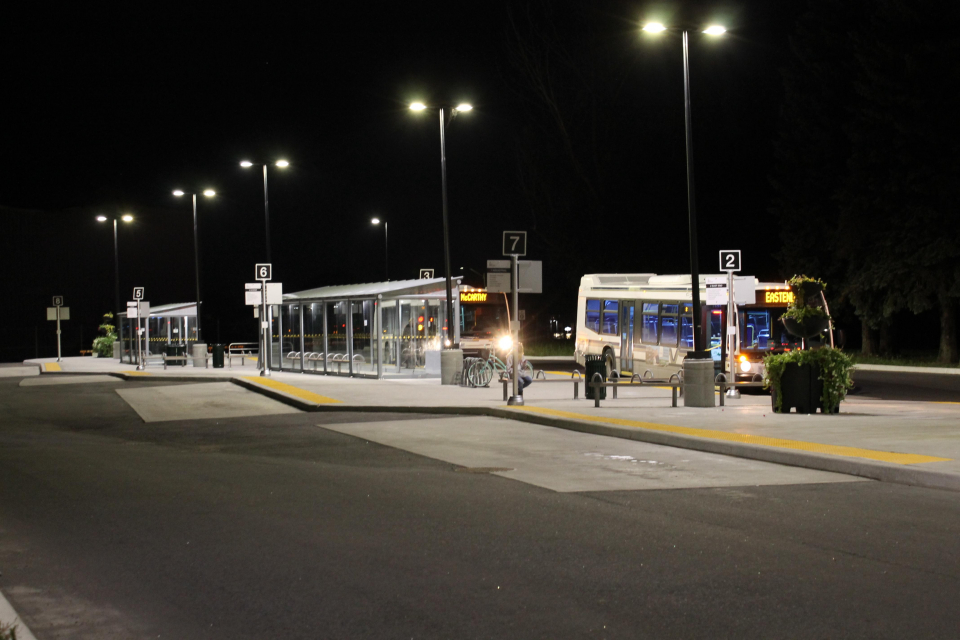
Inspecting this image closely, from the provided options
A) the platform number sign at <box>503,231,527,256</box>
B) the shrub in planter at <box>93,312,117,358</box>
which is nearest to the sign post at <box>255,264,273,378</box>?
the platform number sign at <box>503,231,527,256</box>

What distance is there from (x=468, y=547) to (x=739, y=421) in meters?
9.25

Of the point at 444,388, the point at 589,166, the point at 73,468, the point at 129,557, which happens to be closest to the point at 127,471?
the point at 73,468

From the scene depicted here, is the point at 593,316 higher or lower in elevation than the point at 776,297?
lower

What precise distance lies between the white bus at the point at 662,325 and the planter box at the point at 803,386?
254 inches

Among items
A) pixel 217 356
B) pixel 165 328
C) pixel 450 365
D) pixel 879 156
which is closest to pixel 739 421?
pixel 450 365

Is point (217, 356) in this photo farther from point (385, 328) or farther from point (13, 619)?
point (13, 619)

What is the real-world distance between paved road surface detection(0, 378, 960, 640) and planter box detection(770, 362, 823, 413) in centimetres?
448

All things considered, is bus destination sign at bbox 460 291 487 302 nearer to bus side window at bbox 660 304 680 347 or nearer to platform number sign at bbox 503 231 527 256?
bus side window at bbox 660 304 680 347

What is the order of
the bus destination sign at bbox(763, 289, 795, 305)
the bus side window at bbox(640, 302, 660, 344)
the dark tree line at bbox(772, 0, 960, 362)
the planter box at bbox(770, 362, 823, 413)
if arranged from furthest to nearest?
1. the dark tree line at bbox(772, 0, 960, 362)
2. the bus side window at bbox(640, 302, 660, 344)
3. the bus destination sign at bbox(763, 289, 795, 305)
4. the planter box at bbox(770, 362, 823, 413)

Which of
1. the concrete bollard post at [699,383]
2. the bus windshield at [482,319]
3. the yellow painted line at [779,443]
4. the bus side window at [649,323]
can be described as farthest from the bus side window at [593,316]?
the yellow painted line at [779,443]

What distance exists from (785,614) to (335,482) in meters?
6.09

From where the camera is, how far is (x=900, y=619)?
5.53 m

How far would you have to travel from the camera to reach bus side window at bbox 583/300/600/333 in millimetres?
30938

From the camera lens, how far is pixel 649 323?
27.5 metres
